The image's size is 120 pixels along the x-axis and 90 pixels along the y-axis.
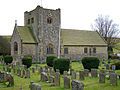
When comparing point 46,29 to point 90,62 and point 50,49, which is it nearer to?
point 50,49

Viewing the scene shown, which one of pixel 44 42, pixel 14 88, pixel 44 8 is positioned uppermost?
pixel 44 8

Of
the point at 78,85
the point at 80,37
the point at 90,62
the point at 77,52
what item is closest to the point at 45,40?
the point at 77,52

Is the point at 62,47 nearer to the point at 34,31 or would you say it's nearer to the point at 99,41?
the point at 34,31

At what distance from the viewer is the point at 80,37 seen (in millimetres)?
50281

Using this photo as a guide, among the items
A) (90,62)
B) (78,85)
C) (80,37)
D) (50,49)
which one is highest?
(80,37)

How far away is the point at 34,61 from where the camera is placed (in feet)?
141

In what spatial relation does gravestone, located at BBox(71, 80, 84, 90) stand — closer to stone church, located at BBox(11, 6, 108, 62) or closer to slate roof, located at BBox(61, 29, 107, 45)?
stone church, located at BBox(11, 6, 108, 62)

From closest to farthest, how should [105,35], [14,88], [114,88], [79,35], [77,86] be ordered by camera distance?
[77,86] < [114,88] < [14,88] < [79,35] < [105,35]

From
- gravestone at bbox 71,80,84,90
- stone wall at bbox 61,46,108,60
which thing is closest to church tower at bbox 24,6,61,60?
stone wall at bbox 61,46,108,60

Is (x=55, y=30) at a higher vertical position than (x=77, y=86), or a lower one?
higher

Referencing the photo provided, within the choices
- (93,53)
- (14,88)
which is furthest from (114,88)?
(93,53)

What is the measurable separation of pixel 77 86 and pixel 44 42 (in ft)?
103

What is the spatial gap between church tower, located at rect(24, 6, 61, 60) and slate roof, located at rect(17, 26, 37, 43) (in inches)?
31.9

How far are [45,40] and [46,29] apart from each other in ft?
6.92
